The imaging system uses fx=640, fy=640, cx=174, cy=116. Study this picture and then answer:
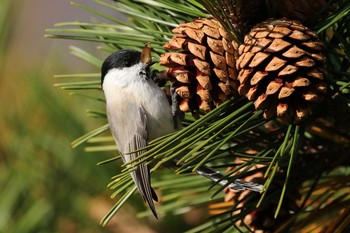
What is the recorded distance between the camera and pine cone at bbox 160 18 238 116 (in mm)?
700

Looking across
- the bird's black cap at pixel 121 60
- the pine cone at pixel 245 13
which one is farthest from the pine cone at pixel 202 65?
the bird's black cap at pixel 121 60

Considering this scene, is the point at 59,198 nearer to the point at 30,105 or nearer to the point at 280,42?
the point at 30,105

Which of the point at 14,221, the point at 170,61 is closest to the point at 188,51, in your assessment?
the point at 170,61

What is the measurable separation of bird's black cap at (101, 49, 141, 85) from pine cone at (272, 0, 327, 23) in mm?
256

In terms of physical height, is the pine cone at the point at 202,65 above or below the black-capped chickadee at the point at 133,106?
above

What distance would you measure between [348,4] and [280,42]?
0.27ft

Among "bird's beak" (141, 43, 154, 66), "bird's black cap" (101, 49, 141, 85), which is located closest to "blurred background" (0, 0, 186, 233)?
"bird's black cap" (101, 49, 141, 85)

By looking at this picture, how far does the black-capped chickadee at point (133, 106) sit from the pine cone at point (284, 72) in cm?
33

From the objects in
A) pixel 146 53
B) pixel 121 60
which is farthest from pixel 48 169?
pixel 146 53

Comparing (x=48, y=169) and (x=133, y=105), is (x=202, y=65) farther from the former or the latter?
(x=48, y=169)

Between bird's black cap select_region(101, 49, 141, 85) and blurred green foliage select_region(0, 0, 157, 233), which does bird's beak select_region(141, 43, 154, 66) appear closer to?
bird's black cap select_region(101, 49, 141, 85)

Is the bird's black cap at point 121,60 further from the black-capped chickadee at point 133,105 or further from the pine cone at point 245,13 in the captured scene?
the pine cone at point 245,13

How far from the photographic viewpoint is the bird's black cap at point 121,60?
0.95m

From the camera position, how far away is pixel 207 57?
0.71m
